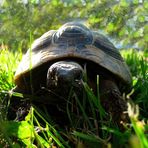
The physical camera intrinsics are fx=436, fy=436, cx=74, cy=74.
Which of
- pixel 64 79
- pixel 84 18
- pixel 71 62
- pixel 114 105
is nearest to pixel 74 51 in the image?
pixel 71 62

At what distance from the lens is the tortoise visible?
199 centimetres

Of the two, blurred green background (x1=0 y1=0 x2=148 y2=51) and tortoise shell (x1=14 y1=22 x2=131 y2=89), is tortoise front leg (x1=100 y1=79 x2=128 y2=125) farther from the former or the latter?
blurred green background (x1=0 y1=0 x2=148 y2=51)

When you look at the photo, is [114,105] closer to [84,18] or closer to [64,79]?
[64,79]

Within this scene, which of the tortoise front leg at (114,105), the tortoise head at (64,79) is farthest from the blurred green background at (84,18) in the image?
the tortoise front leg at (114,105)

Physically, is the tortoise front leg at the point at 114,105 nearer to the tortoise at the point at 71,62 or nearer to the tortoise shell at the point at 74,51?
the tortoise at the point at 71,62

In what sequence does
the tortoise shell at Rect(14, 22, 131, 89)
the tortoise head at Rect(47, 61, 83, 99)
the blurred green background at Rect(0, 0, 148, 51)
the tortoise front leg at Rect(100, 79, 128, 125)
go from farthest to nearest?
the blurred green background at Rect(0, 0, 148, 51)
the tortoise shell at Rect(14, 22, 131, 89)
the tortoise head at Rect(47, 61, 83, 99)
the tortoise front leg at Rect(100, 79, 128, 125)

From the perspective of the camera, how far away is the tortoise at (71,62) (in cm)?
199

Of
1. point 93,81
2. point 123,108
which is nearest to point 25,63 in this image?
point 93,81

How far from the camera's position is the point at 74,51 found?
2131 mm

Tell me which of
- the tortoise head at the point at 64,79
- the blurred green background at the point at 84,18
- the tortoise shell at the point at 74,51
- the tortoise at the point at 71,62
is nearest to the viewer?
the tortoise head at the point at 64,79

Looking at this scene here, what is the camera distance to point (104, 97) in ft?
5.92

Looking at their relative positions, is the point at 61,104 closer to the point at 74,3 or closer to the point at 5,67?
the point at 5,67

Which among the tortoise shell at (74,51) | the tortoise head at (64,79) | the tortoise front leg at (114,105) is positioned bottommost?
the tortoise front leg at (114,105)

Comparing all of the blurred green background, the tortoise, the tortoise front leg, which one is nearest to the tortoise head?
the tortoise
